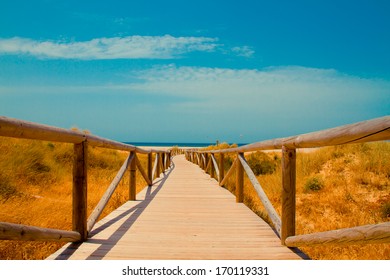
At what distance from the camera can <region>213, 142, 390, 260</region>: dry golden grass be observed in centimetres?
452

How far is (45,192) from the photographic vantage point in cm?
731

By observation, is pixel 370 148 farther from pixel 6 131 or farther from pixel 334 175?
pixel 6 131

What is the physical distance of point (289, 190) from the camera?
11.0ft

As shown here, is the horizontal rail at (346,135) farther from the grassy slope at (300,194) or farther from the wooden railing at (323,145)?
the grassy slope at (300,194)

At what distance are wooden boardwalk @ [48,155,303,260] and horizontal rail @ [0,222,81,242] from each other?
16 cm

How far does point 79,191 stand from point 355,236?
248cm

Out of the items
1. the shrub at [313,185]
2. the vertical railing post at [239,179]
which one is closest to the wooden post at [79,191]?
the vertical railing post at [239,179]

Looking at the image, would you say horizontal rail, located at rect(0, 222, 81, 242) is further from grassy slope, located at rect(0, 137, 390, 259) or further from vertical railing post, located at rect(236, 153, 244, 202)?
vertical railing post, located at rect(236, 153, 244, 202)

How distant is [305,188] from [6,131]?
8275mm

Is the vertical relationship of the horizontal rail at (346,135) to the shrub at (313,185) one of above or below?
above

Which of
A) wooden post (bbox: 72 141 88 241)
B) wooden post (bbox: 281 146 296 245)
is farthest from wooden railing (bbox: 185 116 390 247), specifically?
wooden post (bbox: 72 141 88 241)

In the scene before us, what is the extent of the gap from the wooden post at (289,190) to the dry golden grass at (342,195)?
127cm

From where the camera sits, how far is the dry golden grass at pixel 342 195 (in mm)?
4516
